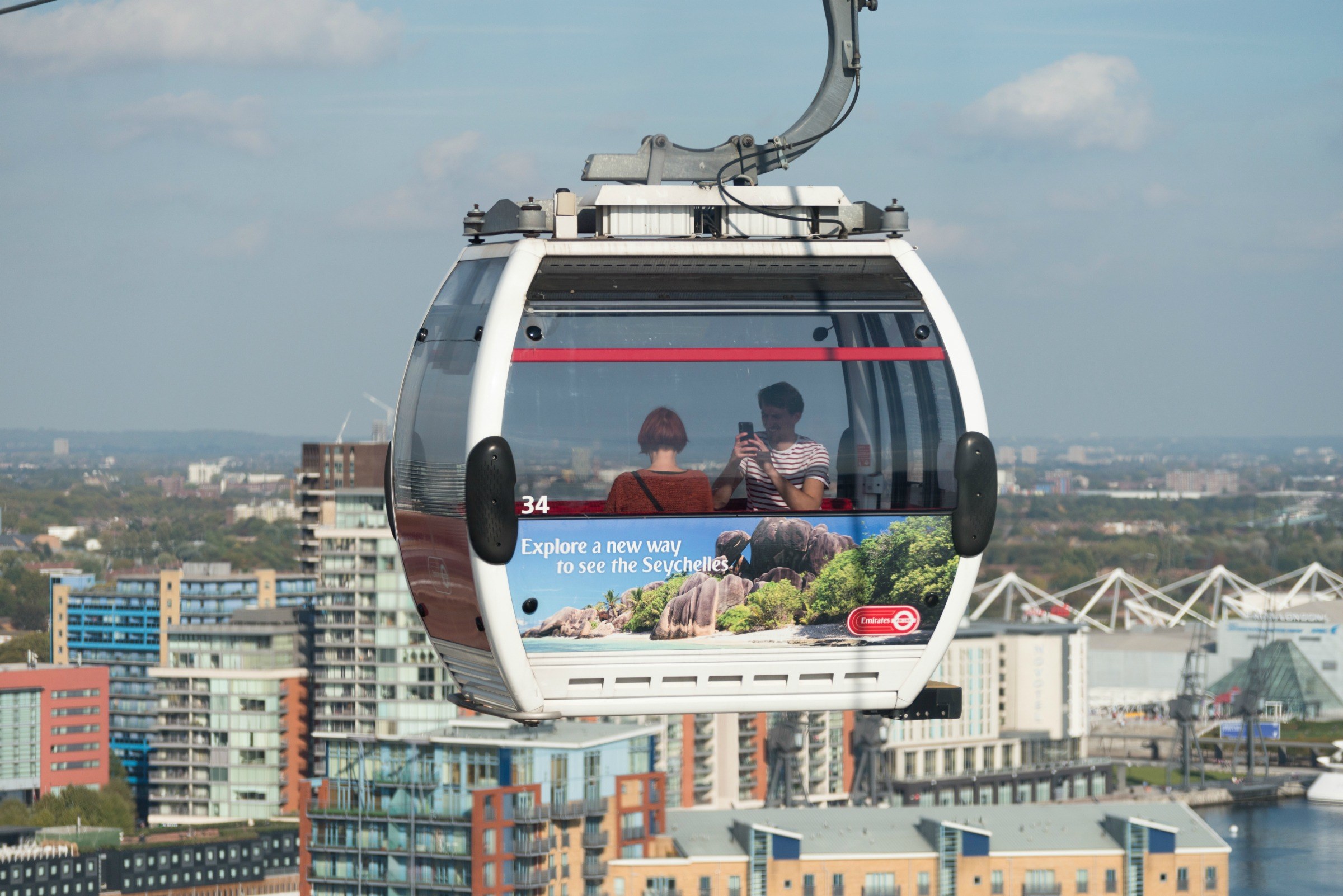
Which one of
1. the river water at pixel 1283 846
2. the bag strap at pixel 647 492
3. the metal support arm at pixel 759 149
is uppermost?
the metal support arm at pixel 759 149

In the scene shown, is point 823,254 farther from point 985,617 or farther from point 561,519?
point 985,617

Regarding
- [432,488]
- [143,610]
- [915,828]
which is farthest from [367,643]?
[432,488]

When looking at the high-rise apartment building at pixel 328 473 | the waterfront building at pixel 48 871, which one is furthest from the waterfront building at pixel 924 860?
the high-rise apartment building at pixel 328 473

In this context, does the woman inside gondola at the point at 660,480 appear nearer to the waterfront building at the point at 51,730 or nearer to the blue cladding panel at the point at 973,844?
the blue cladding panel at the point at 973,844

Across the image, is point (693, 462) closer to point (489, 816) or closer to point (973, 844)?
point (489, 816)

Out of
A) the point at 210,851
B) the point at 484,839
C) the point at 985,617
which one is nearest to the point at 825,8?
the point at 484,839

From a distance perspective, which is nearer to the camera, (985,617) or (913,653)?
(913,653)

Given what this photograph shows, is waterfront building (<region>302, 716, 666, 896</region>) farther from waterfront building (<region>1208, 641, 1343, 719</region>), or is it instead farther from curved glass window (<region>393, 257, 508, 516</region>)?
waterfront building (<region>1208, 641, 1343, 719</region>)
